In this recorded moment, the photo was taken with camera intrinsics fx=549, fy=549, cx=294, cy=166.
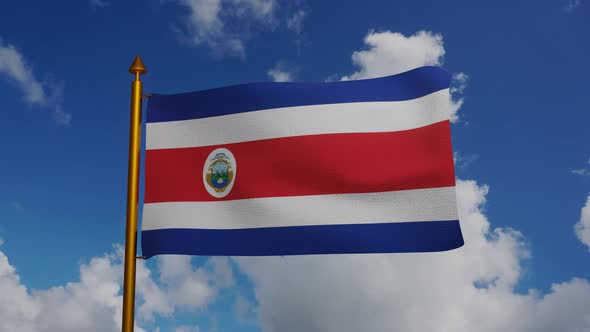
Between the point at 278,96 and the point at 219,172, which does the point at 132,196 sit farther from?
the point at 278,96

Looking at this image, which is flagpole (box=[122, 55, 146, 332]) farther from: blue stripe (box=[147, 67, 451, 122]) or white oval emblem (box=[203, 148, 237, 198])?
white oval emblem (box=[203, 148, 237, 198])

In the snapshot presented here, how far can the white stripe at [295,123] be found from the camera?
8797 mm

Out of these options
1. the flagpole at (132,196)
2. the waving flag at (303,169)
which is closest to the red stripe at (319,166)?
the waving flag at (303,169)

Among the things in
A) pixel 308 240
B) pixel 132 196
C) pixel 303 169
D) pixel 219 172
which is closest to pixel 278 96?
pixel 303 169

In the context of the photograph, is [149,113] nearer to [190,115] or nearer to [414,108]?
[190,115]

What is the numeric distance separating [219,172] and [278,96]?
1.58 metres

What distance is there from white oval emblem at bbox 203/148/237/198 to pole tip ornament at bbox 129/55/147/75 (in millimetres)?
1699

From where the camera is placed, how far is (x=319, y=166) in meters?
8.73

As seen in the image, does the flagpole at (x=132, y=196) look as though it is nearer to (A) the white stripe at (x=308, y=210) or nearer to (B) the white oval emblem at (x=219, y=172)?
(A) the white stripe at (x=308, y=210)

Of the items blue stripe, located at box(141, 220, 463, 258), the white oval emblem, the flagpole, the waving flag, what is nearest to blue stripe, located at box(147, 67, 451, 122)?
the waving flag

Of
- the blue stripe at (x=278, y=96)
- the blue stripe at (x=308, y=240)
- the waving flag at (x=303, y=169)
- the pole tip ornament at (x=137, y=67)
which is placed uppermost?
the pole tip ornament at (x=137, y=67)

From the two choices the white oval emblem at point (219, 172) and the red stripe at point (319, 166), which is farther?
the white oval emblem at point (219, 172)

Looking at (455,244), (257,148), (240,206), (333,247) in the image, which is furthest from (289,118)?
(455,244)

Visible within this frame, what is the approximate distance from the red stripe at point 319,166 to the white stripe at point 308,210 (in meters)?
0.11
